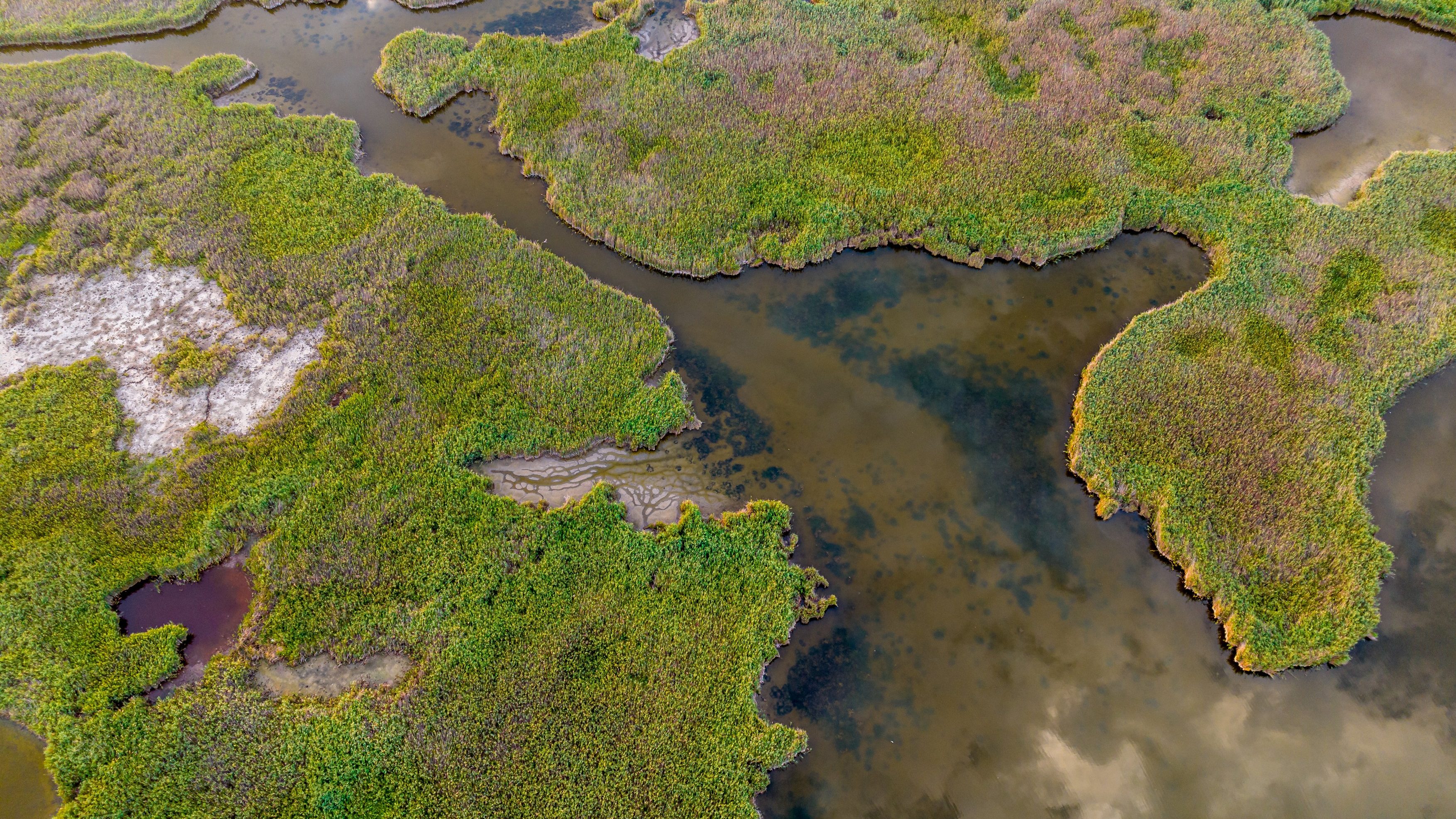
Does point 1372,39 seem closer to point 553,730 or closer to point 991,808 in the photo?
point 991,808

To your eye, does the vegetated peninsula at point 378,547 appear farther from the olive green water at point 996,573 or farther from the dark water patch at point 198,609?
the olive green water at point 996,573

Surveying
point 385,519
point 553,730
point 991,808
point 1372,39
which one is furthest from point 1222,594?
point 1372,39

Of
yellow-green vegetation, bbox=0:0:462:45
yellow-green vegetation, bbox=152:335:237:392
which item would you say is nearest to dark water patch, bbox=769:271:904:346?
yellow-green vegetation, bbox=152:335:237:392

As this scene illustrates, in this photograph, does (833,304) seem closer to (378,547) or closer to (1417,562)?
(378,547)

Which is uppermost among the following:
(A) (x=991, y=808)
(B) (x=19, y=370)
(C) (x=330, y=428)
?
(B) (x=19, y=370)

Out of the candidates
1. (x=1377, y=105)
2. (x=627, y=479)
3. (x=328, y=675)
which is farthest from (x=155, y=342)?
(x=1377, y=105)

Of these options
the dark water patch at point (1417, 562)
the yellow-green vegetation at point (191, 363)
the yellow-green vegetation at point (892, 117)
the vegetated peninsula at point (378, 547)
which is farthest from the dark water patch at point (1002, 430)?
the yellow-green vegetation at point (191, 363)
